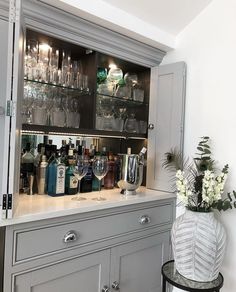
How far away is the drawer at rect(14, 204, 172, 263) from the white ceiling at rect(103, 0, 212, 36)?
1267 millimetres

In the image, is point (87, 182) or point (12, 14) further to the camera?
point (87, 182)

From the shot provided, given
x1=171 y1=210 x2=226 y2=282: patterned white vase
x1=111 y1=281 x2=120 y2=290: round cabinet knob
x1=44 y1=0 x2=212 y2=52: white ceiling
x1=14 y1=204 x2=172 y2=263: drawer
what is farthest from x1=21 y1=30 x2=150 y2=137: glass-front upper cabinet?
x1=111 y1=281 x2=120 y2=290: round cabinet knob

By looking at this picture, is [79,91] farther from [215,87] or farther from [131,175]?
[215,87]

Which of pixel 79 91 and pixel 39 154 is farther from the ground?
pixel 79 91

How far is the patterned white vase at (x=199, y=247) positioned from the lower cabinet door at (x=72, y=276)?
0.41 m

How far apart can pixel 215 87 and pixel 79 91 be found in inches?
36.1

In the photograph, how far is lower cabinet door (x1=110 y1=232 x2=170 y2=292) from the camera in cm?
160

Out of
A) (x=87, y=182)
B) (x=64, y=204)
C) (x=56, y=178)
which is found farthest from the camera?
(x=87, y=182)

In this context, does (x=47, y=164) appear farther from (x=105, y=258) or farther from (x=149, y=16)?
(x=149, y=16)

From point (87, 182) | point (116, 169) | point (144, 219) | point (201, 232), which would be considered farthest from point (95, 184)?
point (201, 232)

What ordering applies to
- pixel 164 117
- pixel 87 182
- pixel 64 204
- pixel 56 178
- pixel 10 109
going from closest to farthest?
pixel 10 109
pixel 64 204
pixel 56 178
pixel 87 182
pixel 164 117

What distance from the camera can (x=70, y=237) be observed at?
1350 mm

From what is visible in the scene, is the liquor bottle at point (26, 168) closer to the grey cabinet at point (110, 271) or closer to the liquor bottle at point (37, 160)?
the liquor bottle at point (37, 160)

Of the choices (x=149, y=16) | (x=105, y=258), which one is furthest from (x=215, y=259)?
(x=149, y=16)
